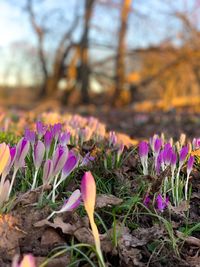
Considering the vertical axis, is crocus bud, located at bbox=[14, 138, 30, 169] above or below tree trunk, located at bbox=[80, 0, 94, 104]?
below

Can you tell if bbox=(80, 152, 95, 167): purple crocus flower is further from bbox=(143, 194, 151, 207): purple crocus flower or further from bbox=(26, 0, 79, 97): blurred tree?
bbox=(26, 0, 79, 97): blurred tree

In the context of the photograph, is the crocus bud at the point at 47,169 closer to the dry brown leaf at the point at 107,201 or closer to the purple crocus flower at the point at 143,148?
the dry brown leaf at the point at 107,201

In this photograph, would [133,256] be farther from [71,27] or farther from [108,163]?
[71,27]

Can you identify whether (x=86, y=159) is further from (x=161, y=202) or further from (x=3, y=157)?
(x=3, y=157)

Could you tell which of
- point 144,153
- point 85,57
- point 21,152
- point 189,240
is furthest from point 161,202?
point 85,57

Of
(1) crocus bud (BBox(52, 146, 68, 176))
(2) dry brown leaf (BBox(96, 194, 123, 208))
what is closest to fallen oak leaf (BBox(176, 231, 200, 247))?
(2) dry brown leaf (BBox(96, 194, 123, 208))

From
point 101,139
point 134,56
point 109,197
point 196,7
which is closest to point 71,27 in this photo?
point 134,56

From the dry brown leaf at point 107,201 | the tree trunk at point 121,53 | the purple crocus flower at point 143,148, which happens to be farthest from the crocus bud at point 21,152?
the tree trunk at point 121,53
